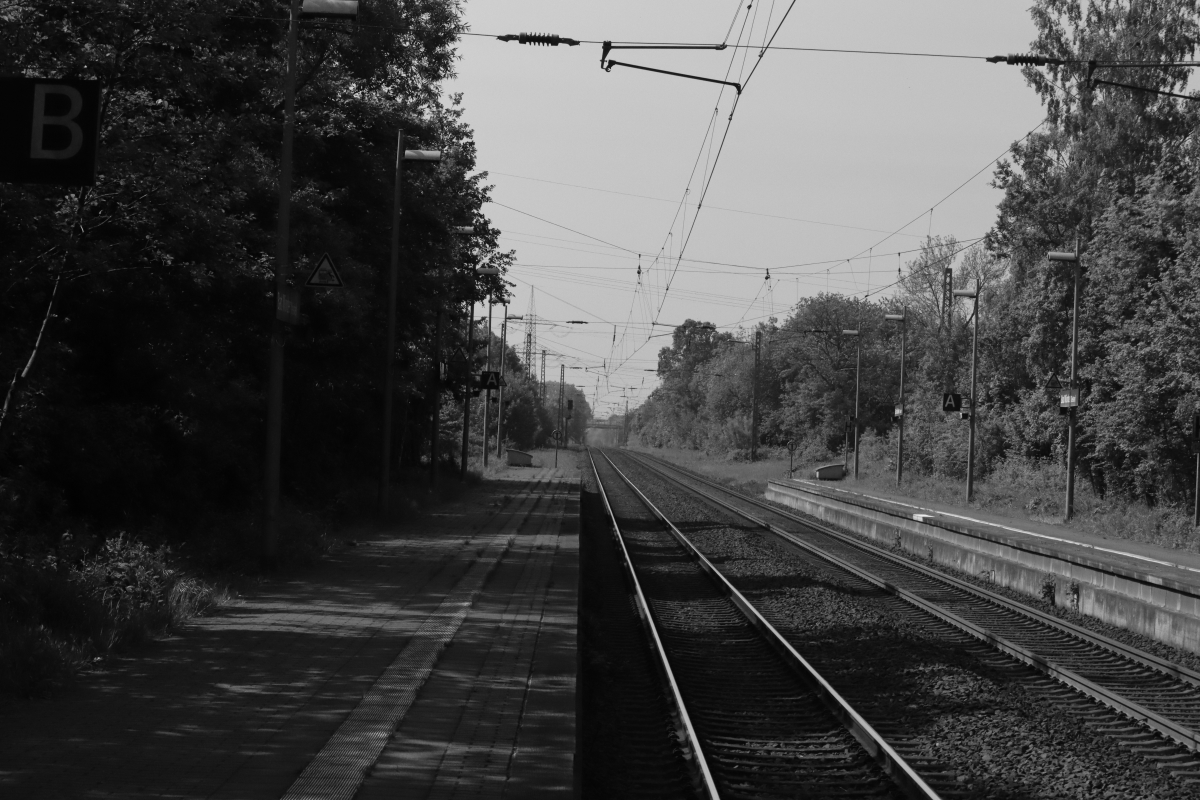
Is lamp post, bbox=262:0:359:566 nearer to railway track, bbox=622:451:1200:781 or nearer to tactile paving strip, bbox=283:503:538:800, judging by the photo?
tactile paving strip, bbox=283:503:538:800

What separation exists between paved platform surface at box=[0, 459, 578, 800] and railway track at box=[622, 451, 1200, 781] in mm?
4666

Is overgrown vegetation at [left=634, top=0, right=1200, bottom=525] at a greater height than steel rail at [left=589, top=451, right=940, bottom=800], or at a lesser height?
greater

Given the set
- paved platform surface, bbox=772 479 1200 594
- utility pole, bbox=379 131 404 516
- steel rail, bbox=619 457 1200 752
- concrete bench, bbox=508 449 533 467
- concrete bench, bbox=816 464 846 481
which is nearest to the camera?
steel rail, bbox=619 457 1200 752

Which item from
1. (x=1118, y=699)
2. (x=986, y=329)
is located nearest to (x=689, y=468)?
(x=986, y=329)

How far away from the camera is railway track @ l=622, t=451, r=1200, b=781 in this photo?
948 centimetres

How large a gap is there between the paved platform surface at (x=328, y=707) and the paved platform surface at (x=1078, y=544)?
9952mm

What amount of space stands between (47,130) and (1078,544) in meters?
26.3

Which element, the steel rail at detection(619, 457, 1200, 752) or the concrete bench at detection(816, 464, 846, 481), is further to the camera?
the concrete bench at detection(816, 464, 846, 481)

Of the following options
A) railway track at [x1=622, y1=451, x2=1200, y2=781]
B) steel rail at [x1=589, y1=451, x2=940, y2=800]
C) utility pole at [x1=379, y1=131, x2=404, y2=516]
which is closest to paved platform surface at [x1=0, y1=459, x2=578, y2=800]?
steel rail at [x1=589, y1=451, x2=940, y2=800]

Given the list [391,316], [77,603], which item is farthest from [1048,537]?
[77,603]

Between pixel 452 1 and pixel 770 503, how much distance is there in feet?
80.5

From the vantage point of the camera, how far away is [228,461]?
1873cm

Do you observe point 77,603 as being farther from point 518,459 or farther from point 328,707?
point 518,459

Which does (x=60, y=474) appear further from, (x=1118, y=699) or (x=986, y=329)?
(x=986, y=329)
